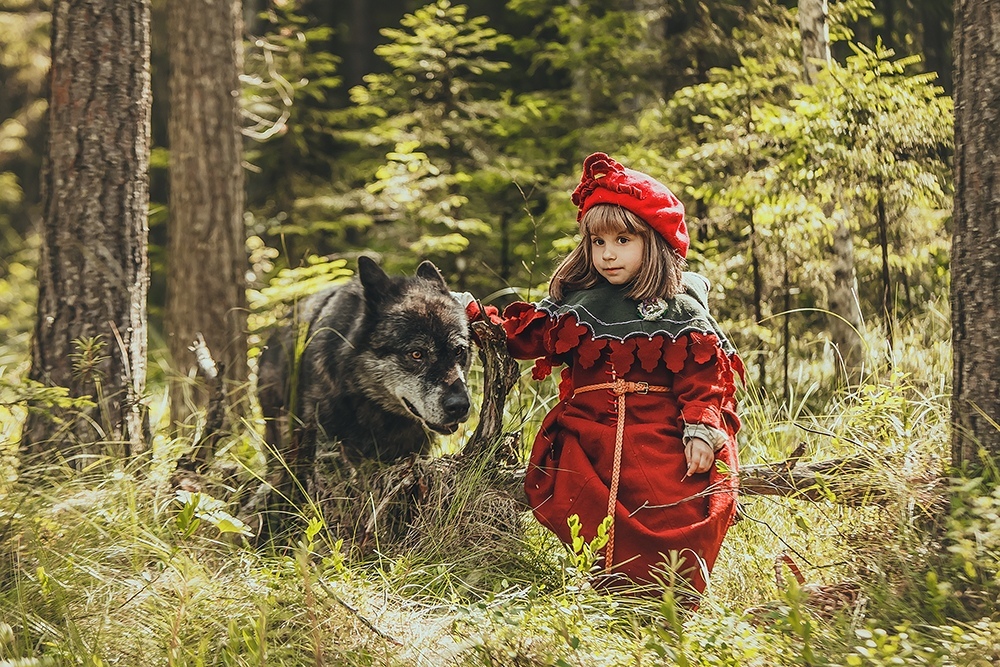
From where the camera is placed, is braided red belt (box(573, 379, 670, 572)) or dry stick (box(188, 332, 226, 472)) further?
dry stick (box(188, 332, 226, 472))

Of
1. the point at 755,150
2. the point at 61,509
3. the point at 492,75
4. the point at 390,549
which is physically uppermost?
the point at 492,75

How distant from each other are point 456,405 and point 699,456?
1.14 meters

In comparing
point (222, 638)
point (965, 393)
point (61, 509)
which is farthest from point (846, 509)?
point (61, 509)

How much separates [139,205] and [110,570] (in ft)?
6.83

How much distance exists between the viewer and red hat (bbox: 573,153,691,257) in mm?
3387

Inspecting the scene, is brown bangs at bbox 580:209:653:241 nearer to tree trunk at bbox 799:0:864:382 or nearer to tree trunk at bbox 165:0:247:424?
tree trunk at bbox 799:0:864:382

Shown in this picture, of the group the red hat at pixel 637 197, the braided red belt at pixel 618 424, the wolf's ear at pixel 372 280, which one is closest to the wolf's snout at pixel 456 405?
the braided red belt at pixel 618 424

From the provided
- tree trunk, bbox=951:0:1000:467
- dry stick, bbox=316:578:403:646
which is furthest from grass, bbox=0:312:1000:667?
tree trunk, bbox=951:0:1000:467

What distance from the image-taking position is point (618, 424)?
343 cm

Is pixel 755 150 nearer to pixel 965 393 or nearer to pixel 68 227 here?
pixel 965 393

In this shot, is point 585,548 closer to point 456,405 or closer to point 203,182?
point 456,405

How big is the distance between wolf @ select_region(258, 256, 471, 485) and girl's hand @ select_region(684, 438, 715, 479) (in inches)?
42.4

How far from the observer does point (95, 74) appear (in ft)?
14.1

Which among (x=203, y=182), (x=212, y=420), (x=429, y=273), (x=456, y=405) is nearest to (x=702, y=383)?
(x=456, y=405)
